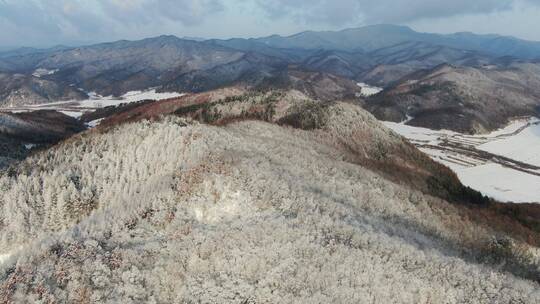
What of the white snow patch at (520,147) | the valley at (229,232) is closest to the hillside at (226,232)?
the valley at (229,232)

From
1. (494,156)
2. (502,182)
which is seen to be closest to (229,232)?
(502,182)

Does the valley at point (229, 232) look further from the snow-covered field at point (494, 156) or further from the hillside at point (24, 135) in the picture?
the hillside at point (24, 135)

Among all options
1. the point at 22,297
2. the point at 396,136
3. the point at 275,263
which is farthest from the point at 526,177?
the point at 22,297

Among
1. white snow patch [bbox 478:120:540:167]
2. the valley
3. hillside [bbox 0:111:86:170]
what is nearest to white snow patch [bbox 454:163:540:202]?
white snow patch [bbox 478:120:540:167]

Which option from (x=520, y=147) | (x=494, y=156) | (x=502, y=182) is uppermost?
(x=520, y=147)

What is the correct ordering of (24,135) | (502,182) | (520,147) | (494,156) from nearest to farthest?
1. (24,135)
2. (502,182)
3. (494,156)
4. (520,147)

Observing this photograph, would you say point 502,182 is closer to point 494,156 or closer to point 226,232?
point 494,156

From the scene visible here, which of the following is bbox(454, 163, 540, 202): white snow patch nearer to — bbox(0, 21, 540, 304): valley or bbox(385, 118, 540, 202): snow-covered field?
bbox(385, 118, 540, 202): snow-covered field
